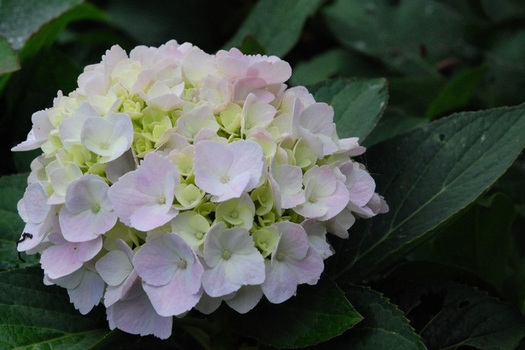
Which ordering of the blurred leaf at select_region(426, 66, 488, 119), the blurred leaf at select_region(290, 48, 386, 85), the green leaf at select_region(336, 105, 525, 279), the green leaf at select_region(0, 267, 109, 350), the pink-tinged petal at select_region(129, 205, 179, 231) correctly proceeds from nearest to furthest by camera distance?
1. the pink-tinged petal at select_region(129, 205, 179, 231)
2. the green leaf at select_region(0, 267, 109, 350)
3. the green leaf at select_region(336, 105, 525, 279)
4. the blurred leaf at select_region(426, 66, 488, 119)
5. the blurred leaf at select_region(290, 48, 386, 85)

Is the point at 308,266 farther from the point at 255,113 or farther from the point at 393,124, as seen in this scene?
the point at 393,124

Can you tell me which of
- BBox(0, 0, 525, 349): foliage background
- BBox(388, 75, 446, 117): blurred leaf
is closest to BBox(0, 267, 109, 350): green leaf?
BBox(0, 0, 525, 349): foliage background

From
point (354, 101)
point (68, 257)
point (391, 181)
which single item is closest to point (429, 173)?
point (391, 181)

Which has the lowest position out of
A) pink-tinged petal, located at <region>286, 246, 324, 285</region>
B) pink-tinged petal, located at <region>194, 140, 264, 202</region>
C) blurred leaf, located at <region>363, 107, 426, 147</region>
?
blurred leaf, located at <region>363, 107, 426, 147</region>

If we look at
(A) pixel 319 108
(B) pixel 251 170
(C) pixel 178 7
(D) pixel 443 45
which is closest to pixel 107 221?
(B) pixel 251 170

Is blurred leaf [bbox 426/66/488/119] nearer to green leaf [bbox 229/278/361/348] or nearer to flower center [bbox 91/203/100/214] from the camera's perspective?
green leaf [bbox 229/278/361/348]

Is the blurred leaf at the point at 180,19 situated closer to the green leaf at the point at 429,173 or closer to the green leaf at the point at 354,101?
the green leaf at the point at 354,101

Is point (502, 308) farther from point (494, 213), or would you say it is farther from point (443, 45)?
point (443, 45)
